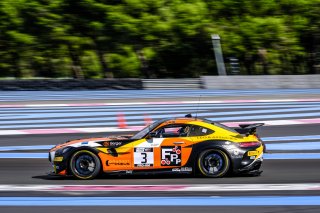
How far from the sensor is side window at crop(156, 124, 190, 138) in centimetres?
999

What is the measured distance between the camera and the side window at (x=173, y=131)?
393 inches

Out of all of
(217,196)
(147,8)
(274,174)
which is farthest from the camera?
(147,8)

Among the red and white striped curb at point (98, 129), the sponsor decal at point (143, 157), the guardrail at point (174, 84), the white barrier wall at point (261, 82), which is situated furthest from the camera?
the guardrail at point (174, 84)

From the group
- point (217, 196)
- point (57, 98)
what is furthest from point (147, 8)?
point (217, 196)

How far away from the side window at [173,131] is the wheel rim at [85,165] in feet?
3.92

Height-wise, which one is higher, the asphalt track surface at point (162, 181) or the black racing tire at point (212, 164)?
the black racing tire at point (212, 164)

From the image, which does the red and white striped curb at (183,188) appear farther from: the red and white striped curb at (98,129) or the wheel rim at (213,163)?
the red and white striped curb at (98,129)

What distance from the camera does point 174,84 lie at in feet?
83.9

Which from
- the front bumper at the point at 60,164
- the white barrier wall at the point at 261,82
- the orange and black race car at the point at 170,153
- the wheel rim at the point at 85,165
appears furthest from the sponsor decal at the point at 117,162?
the white barrier wall at the point at 261,82

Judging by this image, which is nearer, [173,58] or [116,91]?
[116,91]

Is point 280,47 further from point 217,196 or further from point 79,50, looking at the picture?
point 217,196

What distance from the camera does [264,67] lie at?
29141mm

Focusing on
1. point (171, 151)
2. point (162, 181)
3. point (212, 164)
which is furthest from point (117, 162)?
point (212, 164)

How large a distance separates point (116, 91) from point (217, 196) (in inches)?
682
